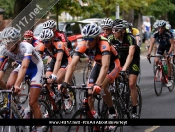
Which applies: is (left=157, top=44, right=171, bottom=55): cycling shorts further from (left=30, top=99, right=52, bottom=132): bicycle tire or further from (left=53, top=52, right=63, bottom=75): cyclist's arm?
(left=30, top=99, right=52, bottom=132): bicycle tire

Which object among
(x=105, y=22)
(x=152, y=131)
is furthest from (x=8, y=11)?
(x=152, y=131)

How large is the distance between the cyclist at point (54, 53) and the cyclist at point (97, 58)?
3.91 feet

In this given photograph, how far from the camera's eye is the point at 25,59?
7.34 meters


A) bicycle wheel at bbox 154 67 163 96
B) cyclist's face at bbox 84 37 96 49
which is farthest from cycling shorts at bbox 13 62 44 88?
bicycle wheel at bbox 154 67 163 96

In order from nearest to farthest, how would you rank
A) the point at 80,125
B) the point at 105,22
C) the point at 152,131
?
the point at 80,125 < the point at 152,131 < the point at 105,22

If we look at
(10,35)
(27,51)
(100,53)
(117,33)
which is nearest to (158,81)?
(117,33)

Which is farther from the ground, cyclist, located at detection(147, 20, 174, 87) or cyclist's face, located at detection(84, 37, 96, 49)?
cyclist's face, located at detection(84, 37, 96, 49)

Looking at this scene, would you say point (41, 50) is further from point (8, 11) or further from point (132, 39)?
point (8, 11)

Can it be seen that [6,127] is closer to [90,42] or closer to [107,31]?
[90,42]

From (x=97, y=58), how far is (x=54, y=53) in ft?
6.79

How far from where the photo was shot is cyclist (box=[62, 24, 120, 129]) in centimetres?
716

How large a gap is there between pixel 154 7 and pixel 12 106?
3316cm

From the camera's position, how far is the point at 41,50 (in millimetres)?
9500

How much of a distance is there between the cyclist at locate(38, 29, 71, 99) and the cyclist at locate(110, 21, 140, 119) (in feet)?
3.67
